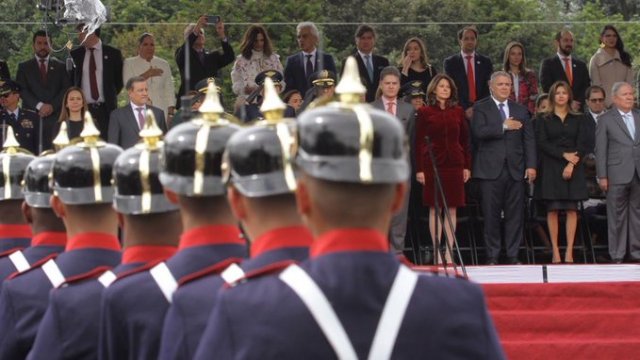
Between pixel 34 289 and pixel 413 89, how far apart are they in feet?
30.4

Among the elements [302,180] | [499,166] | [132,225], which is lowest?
[499,166]

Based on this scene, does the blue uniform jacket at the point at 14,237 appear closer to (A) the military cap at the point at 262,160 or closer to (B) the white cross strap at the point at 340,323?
(A) the military cap at the point at 262,160

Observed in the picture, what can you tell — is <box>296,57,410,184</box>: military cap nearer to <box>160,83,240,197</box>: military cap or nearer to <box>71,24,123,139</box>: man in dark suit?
<box>160,83,240,197</box>: military cap

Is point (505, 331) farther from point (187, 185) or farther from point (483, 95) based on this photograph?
point (187, 185)

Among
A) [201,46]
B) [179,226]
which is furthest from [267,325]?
[201,46]

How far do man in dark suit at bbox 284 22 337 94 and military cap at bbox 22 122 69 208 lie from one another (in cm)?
884

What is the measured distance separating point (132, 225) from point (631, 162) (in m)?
10.3

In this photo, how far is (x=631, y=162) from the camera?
49.6ft

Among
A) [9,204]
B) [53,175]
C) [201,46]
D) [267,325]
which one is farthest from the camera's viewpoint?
[201,46]

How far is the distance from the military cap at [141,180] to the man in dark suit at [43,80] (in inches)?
400

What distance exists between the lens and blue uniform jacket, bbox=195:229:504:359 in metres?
3.71

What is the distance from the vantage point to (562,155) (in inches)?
595

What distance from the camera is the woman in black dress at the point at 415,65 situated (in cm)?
1573

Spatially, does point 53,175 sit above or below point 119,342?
above
